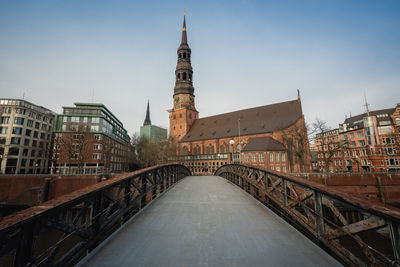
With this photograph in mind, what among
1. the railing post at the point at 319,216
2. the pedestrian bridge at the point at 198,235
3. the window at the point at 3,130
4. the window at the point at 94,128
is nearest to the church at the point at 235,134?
the window at the point at 94,128

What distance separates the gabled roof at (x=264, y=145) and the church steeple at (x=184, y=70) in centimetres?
2693

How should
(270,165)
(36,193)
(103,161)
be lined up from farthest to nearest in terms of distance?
(103,161)
(270,165)
(36,193)

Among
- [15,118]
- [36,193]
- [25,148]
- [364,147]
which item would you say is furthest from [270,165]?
[15,118]

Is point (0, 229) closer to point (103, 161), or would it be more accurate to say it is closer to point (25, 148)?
point (103, 161)

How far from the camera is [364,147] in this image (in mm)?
43969

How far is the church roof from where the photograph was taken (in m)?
40.8

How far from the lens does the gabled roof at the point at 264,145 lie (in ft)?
111

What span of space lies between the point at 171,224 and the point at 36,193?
2803 cm

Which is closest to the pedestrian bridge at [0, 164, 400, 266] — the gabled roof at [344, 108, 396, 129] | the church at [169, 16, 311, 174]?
the church at [169, 16, 311, 174]

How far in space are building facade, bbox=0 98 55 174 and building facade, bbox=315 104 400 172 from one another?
65199 millimetres

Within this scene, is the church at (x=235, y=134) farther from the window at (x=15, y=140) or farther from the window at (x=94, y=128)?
the window at (x=15, y=140)

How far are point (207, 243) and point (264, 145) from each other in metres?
34.0

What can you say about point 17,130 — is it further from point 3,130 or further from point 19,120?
point 3,130

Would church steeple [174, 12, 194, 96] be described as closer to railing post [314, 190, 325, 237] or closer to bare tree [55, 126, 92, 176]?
bare tree [55, 126, 92, 176]
